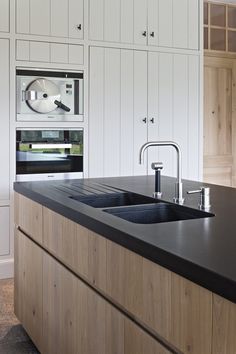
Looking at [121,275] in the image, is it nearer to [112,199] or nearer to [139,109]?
[112,199]

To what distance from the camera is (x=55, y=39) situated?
4.04 metres

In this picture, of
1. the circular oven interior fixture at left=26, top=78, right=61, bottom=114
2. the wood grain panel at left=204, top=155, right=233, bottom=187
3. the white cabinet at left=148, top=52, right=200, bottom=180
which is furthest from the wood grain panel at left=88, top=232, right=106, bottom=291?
the wood grain panel at left=204, top=155, right=233, bottom=187

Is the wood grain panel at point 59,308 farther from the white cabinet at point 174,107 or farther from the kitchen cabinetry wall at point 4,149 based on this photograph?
the white cabinet at point 174,107

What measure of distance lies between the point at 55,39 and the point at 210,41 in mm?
2154

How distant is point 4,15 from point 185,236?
9.74 ft

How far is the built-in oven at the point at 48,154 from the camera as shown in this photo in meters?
4.02

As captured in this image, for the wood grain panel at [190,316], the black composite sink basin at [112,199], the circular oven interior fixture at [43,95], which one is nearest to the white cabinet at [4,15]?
the circular oven interior fixture at [43,95]

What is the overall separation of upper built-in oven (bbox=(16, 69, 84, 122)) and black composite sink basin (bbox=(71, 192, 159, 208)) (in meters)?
1.72

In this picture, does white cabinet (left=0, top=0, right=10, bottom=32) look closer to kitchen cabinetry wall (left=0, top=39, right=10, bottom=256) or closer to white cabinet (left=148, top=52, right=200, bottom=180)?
kitchen cabinetry wall (left=0, top=39, right=10, bottom=256)

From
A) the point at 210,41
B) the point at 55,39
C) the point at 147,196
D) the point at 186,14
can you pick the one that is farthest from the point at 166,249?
the point at 210,41

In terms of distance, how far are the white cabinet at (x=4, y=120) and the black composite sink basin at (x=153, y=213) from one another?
2.03 metres

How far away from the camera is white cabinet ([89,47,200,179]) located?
4.27 m

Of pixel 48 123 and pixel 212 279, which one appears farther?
pixel 48 123

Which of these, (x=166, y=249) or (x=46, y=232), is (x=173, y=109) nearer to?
(x=46, y=232)
